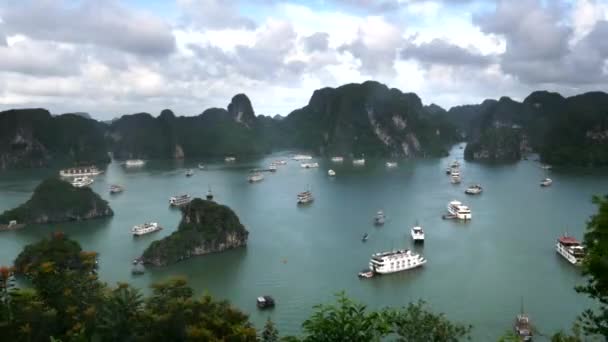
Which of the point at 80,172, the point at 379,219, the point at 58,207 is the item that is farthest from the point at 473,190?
the point at 80,172

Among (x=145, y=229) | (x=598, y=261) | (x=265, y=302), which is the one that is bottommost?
(x=265, y=302)

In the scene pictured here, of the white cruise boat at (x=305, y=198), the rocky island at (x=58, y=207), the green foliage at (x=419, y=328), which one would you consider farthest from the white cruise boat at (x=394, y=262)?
the rocky island at (x=58, y=207)

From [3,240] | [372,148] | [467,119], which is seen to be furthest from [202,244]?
[467,119]

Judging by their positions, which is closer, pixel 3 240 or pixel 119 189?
pixel 3 240

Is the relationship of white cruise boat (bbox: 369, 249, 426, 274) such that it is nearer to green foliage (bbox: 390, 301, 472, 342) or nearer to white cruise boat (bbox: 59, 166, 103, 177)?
green foliage (bbox: 390, 301, 472, 342)

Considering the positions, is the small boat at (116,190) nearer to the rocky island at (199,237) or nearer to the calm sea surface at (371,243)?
the calm sea surface at (371,243)

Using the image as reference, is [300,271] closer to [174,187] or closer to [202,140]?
[174,187]

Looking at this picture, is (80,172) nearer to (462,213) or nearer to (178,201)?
(178,201)
